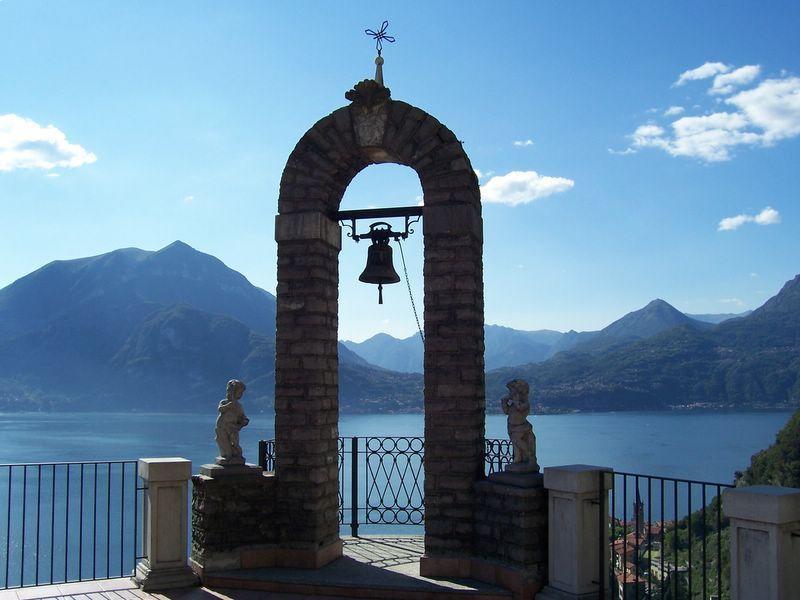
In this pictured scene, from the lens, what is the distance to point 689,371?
122688mm

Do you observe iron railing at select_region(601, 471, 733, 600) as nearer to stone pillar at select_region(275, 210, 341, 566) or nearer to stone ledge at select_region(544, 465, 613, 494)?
stone ledge at select_region(544, 465, 613, 494)

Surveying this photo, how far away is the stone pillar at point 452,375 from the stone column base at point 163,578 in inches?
89.5

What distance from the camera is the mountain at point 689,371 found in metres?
115

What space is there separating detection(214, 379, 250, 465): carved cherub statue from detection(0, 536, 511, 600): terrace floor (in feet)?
3.55

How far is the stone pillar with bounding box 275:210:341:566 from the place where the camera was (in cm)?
Result: 711

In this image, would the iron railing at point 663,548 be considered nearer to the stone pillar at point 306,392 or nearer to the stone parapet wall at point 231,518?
the stone pillar at point 306,392

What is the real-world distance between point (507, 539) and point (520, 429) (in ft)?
3.17

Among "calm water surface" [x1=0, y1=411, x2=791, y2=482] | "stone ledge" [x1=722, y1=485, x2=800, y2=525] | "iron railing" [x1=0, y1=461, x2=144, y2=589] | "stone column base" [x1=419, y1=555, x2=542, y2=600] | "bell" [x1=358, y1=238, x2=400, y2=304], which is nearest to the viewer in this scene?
"stone ledge" [x1=722, y1=485, x2=800, y2=525]

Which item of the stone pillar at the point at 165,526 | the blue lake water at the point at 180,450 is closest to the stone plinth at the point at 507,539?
the stone pillar at the point at 165,526

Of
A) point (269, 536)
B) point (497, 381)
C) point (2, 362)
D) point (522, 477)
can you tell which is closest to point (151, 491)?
point (269, 536)

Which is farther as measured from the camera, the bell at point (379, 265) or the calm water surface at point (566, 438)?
the calm water surface at point (566, 438)

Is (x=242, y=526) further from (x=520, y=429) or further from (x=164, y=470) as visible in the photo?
(x=520, y=429)

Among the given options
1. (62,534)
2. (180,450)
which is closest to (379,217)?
(62,534)

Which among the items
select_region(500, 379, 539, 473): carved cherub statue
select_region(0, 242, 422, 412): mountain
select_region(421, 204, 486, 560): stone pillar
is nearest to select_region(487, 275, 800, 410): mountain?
select_region(0, 242, 422, 412): mountain
